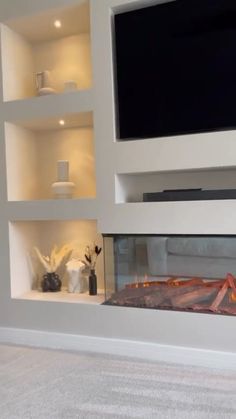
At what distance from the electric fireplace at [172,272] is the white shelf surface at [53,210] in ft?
0.75

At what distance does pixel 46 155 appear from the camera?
10.5ft

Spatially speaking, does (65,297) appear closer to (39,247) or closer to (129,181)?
(39,247)

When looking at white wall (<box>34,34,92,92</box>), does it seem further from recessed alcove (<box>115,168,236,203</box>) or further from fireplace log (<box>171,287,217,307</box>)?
fireplace log (<box>171,287,217,307</box>)

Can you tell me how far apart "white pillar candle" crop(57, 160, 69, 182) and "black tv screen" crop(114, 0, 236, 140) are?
0.57 meters

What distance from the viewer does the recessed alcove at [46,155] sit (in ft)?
9.47

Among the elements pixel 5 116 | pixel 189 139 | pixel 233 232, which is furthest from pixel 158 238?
pixel 5 116

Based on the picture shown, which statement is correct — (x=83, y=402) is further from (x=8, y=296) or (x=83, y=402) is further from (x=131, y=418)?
(x=8, y=296)

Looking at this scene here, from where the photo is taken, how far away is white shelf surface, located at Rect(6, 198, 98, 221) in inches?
102

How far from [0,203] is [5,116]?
0.63m

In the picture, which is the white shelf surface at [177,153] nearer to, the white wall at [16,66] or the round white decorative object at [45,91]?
the round white decorative object at [45,91]

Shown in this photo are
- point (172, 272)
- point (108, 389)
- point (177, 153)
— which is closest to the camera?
point (108, 389)

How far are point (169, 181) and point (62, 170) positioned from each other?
80 cm

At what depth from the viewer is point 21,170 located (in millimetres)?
A: 3006

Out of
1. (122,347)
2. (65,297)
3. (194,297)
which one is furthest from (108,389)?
(65,297)
